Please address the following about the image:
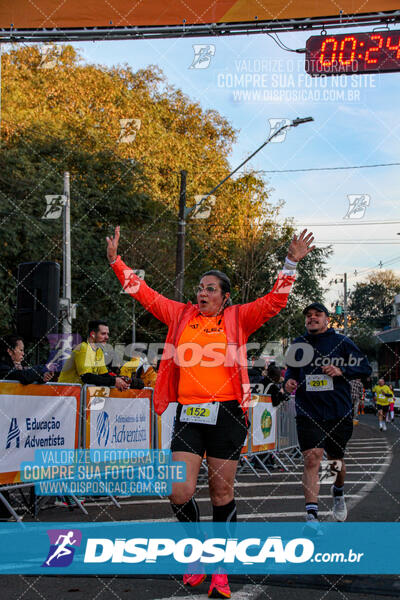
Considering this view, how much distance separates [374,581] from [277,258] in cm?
2906

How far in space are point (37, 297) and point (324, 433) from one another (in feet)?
14.7

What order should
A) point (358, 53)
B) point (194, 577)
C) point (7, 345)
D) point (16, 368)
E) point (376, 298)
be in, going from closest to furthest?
point (194, 577) → point (16, 368) → point (7, 345) → point (358, 53) → point (376, 298)

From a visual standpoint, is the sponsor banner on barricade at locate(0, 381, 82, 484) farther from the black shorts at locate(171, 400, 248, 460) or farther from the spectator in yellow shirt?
the black shorts at locate(171, 400, 248, 460)

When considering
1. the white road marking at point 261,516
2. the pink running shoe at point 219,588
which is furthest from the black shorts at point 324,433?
the pink running shoe at point 219,588

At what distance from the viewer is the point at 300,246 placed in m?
5.01

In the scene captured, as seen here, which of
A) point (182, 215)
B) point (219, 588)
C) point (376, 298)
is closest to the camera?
point (219, 588)

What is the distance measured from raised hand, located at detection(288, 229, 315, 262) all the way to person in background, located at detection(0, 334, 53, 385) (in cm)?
331

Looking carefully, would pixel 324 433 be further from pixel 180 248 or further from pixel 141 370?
pixel 180 248

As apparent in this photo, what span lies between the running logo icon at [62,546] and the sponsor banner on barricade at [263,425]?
6160 millimetres

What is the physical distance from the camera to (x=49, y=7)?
1112 centimetres

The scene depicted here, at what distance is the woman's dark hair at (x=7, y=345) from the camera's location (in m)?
7.79

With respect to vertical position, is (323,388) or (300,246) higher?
(300,246)

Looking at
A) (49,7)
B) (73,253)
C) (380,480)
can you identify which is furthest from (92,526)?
(73,253)

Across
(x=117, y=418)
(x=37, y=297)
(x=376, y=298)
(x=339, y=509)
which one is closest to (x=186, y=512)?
(x=339, y=509)
